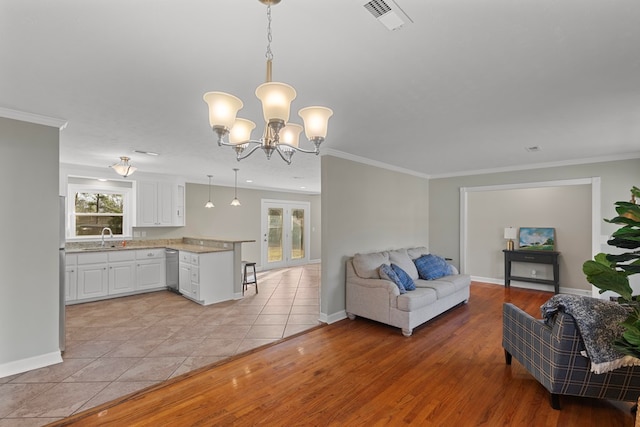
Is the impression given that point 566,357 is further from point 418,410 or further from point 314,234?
point 314,234

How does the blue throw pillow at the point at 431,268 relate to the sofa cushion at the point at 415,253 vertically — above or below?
below

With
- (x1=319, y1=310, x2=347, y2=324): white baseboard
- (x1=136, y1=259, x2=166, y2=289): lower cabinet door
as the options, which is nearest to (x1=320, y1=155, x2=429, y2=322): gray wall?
(x1=319, y1=310, x2=347, y2=324): white baseboard

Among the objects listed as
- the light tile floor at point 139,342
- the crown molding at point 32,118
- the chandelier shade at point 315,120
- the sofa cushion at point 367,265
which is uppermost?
the crown molding at point 32,118

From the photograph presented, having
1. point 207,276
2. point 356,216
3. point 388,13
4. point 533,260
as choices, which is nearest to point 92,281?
point 207,276

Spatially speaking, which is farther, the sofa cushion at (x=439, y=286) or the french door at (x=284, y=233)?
the french door at (x=284, y=233)

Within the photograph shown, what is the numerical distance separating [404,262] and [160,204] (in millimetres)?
5181

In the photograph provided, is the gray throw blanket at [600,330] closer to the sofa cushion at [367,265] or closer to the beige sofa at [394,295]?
the beige sofa at [394,295]

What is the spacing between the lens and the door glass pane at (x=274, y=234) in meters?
8.69

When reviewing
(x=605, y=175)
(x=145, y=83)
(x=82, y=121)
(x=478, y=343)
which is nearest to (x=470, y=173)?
(x=605, y=175)

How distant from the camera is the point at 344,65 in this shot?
76.7 inches

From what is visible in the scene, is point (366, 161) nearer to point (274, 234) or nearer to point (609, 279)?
point (609, 279)

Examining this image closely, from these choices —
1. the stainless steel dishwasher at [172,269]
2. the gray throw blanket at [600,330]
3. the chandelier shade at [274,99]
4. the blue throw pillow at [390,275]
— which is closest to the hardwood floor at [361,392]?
the gray throw blanket at [600,330]

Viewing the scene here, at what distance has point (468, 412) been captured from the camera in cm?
220

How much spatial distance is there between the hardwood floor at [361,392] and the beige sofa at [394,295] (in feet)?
1.12
